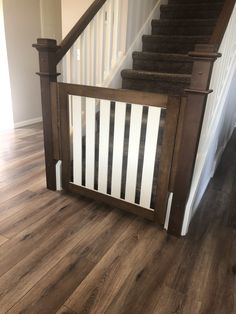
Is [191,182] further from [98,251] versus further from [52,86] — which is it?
[52,86]

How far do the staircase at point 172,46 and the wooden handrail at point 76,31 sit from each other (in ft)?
2.34

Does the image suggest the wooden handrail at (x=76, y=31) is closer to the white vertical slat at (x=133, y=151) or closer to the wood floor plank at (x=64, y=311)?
the white vertical slat at (x=133, y=151)

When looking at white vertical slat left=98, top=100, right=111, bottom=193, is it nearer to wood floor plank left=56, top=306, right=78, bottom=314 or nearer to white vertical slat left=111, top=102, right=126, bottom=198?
white vertical slat left=111, top=102, right=126, bottom=198

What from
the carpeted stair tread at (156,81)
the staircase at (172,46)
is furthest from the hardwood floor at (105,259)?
the staircase at (172,46)

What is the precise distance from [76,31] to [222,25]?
3.69ft

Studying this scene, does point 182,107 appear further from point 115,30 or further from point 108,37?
point 115,30

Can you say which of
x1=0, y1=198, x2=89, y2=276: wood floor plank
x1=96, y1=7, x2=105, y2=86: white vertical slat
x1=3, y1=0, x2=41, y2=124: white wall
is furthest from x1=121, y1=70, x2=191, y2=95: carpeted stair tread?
x1=3, y1=0, x2=41, y2=124: white wall

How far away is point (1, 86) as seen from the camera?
3.93 metres

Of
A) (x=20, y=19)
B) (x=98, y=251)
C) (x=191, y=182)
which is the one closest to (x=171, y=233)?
(x=191, y=182)

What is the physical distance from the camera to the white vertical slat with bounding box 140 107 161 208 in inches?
65.1

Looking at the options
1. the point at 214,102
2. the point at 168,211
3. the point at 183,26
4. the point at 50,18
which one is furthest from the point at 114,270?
the point at 50,18

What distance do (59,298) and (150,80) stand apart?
217cm

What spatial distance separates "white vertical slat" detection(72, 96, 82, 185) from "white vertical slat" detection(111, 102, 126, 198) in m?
0.33

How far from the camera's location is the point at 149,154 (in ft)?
5.77
